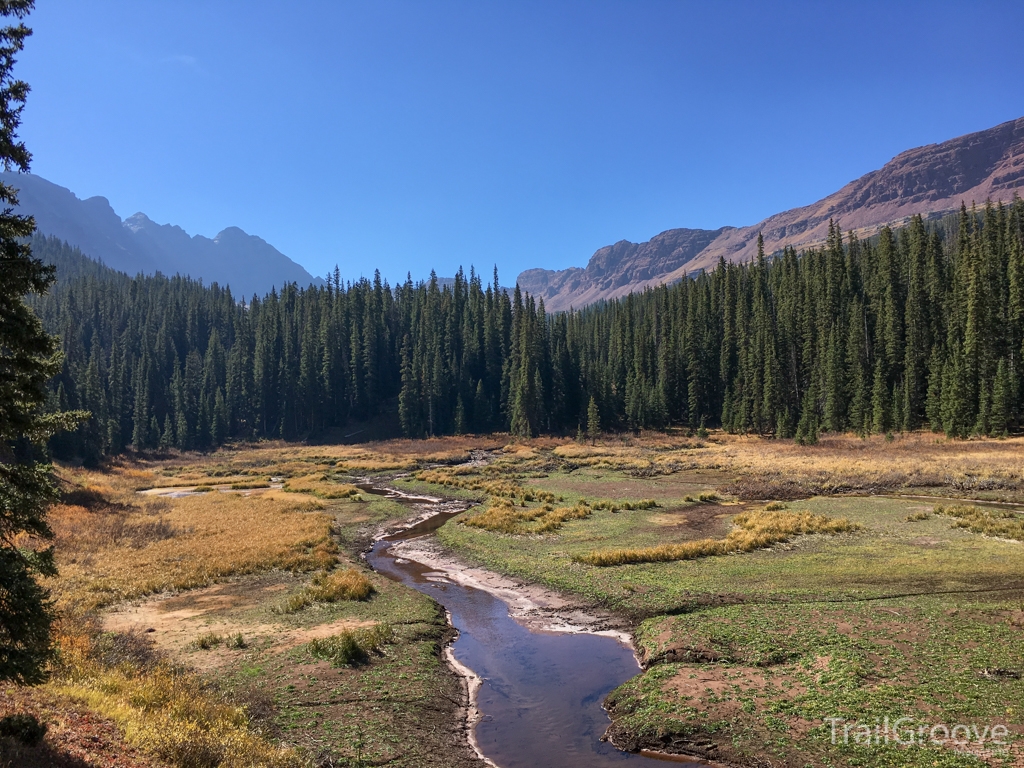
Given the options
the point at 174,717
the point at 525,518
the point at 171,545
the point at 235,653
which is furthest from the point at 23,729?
the point at 525,518

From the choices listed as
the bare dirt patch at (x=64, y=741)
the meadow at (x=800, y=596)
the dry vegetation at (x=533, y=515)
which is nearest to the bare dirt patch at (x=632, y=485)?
the meadow at (x=800, y=596)

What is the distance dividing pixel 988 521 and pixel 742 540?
1296cm

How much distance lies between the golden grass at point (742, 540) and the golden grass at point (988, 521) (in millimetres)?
5187

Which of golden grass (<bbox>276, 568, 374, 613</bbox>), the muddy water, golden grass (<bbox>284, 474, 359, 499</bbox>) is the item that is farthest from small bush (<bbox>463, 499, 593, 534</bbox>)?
golden grass (<bbox>284, 474, 359, 499</bbox>)

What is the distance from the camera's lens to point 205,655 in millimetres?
16312

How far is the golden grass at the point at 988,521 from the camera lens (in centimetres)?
2630

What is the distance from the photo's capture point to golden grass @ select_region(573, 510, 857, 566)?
2577 cm

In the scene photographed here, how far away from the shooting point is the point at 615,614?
2017 centimetres

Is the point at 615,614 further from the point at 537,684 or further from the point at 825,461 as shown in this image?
the point at 825,461

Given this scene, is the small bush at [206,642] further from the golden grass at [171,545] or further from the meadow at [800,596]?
the meadow at [800,596]

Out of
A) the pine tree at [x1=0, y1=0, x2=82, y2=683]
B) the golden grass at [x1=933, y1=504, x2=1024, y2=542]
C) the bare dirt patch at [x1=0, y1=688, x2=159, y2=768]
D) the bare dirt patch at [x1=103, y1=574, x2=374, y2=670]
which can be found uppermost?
the pine tree at [x1=0, y1=0, x2=82, y2=683]

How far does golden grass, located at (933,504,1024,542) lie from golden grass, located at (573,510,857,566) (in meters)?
5.19

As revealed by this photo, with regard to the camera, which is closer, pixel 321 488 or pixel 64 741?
pixel 64 741

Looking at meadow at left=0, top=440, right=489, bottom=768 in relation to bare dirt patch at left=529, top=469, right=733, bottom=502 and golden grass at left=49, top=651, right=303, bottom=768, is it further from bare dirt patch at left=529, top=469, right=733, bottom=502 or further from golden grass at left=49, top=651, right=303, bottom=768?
bare dirt patch at left=529, top=469, right=733, bottom=502
